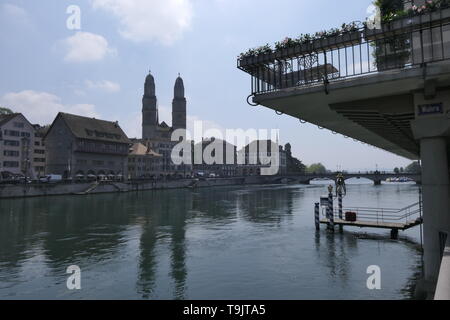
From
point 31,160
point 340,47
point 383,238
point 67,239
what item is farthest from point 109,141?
point 340,47

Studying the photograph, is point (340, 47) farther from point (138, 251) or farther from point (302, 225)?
point (302, 225)

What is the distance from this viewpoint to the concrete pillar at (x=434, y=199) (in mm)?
12945

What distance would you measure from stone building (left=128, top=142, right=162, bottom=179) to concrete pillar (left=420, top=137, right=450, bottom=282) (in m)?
133

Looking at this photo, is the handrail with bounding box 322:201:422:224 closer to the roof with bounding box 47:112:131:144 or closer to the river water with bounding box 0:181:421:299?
the river water with bounding box 0:181:421:299

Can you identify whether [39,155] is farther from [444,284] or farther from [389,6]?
[444,284]

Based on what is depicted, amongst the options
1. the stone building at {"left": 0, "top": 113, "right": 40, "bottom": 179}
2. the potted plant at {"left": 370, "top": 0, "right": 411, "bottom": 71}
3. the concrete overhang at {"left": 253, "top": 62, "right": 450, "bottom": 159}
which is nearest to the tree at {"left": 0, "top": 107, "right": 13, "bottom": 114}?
the stone building at {"left": 0, "top": 113, "right": 40, "bottom": 179}

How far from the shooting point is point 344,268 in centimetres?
2245

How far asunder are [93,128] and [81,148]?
11597 mm

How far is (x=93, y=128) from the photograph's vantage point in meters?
119

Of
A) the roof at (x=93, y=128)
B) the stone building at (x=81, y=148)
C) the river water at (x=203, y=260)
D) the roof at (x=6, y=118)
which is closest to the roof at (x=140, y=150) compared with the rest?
the roof at (x=93, y=128)

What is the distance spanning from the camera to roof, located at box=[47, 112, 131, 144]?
110m

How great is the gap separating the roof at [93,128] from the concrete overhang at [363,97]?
103 m

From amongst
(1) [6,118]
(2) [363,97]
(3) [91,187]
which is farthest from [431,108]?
(1) [6,118]

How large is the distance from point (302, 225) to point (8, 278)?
94.8ft
